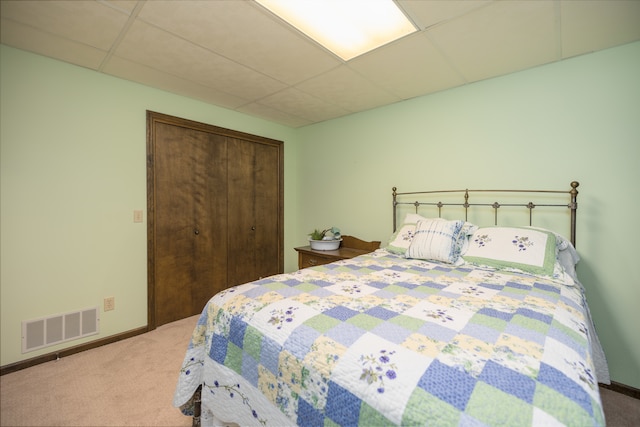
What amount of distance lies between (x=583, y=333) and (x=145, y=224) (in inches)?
118

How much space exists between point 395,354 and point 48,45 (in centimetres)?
276

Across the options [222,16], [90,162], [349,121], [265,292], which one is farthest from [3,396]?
[349,121]

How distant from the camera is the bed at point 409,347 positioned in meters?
0.68

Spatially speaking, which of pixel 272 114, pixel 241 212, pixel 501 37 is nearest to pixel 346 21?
pixel 501 37

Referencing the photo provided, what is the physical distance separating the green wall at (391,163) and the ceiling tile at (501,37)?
0.21m

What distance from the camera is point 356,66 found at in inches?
84.4

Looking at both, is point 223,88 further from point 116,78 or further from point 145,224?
point 145,224

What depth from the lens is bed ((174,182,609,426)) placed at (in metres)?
0.68

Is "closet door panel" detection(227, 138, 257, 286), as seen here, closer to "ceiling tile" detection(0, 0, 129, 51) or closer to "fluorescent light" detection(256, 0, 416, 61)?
"ceiling tile" detection(0, 0, 129, 51)

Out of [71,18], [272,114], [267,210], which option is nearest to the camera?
[71,18]

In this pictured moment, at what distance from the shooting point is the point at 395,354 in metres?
0.83

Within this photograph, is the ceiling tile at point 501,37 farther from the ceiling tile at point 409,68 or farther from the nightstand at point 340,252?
the nightstand at point 340,252

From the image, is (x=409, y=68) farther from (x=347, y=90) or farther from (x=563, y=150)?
(x=563, y=150)

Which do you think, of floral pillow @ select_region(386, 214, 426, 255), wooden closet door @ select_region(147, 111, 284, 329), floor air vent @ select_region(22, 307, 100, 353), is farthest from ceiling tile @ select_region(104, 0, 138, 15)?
floral pillow @ select_region(386, 214, 426, 255)
